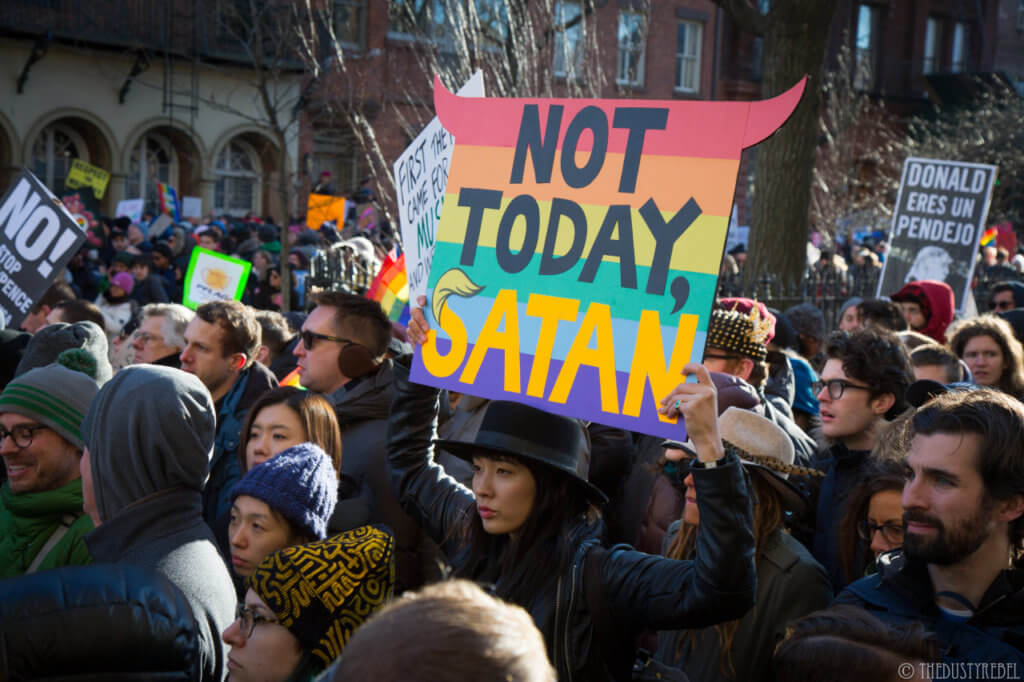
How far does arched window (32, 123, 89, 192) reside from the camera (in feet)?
74.5

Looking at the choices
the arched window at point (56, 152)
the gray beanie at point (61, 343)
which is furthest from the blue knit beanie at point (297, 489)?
the arched window at point (56, 152)

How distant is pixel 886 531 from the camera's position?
3.42 metres

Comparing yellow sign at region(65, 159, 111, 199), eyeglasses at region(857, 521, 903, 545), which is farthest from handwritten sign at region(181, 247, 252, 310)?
yellow sign at region(65, 159, 111, 199)

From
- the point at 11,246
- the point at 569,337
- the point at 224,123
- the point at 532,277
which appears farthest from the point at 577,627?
the point at 224,123

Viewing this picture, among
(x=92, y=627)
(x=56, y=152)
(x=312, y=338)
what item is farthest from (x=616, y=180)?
(x=56, y=152)

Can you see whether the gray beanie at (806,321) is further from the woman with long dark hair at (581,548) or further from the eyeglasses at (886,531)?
the woman with long dark hair at (581,548)

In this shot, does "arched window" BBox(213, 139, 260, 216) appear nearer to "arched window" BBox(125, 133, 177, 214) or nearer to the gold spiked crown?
"arched window" BBox(125, 133, 177, 214)

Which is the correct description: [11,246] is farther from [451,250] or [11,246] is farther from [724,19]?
[724,19]

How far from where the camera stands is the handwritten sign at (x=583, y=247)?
9.13ft

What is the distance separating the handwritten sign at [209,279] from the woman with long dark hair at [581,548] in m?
5.55

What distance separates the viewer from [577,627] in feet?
8.15

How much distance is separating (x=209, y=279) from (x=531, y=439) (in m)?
5.93

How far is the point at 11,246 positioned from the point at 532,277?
4.44m

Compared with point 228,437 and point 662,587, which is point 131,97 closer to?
point 228,437
